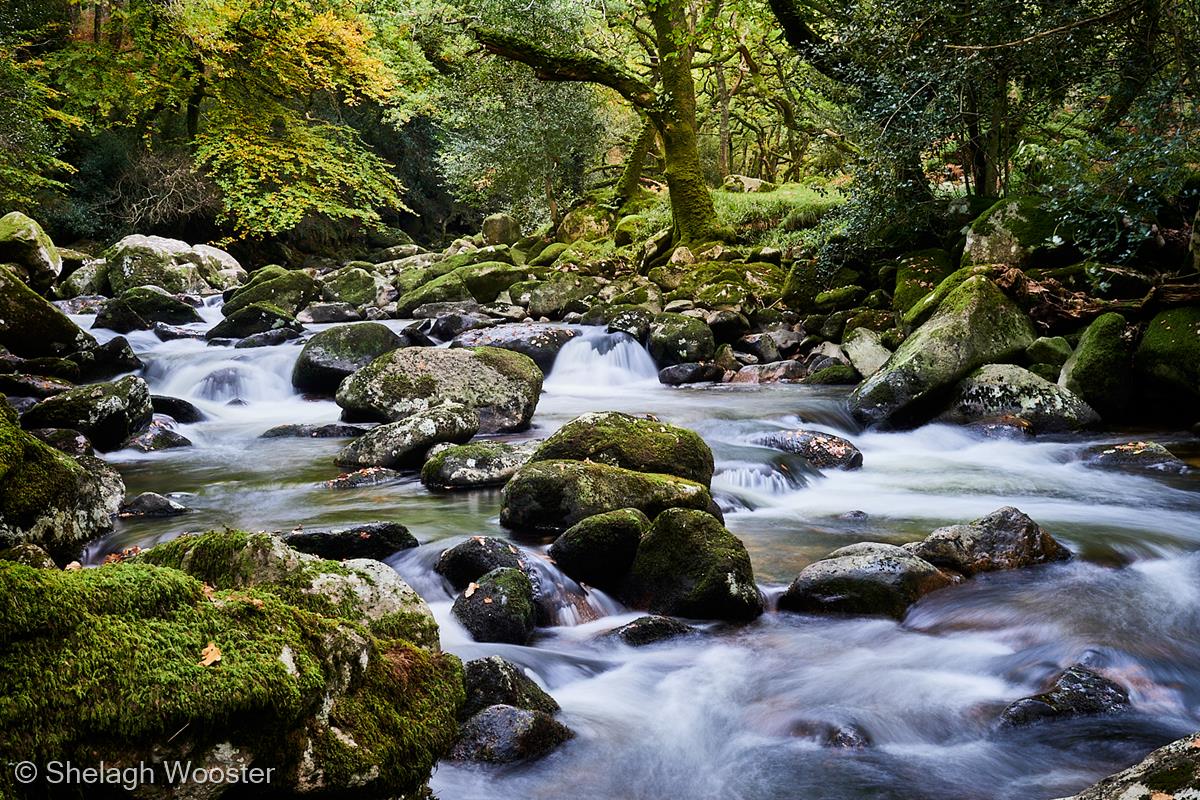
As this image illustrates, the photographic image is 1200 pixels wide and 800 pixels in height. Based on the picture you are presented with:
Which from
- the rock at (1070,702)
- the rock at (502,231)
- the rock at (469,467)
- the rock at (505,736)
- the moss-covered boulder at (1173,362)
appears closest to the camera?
the rock at (505,736)

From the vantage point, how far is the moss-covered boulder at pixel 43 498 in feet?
16.2

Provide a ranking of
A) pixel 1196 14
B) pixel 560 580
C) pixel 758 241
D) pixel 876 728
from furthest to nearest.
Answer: pixel 758 241 → pixel 1196 14 → pixel 560 580 → pixel 876 728

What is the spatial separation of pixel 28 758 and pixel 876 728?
11.2ft

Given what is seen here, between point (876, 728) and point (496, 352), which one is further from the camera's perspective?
point (496, 352)

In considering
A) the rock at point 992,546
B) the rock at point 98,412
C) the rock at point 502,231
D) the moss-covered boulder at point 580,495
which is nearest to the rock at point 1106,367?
the rock at point 992,546

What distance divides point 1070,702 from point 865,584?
1.34 metres

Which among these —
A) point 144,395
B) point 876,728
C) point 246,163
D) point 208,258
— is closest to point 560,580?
point 876,728

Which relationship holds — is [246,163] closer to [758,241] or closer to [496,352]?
[496,352]

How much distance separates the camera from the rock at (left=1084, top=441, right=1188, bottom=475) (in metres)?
7.84

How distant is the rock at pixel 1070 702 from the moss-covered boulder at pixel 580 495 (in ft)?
8.91

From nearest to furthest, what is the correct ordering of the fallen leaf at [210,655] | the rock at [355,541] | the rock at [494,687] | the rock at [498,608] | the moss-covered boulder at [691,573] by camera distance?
the fallen leaf at [210,655] → the rock at [494,687] → the rock at [498,608] → the moss-covered boulder at [691,573] → the rock at [355,541]

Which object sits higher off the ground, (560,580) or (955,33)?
(955,33)

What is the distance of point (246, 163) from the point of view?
44.4ft

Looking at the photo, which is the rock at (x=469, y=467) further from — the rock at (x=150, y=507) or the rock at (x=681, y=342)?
the rock at (x=681, y=342)
